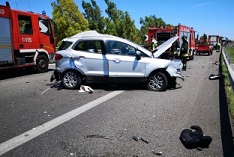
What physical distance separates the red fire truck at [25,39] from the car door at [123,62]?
539 cm

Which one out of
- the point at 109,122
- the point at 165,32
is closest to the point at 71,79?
the point at 109,122

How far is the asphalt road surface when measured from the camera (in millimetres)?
4227

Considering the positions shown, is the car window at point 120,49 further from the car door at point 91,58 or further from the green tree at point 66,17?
the green tree at point 66,17

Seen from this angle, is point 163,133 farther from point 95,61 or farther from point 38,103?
point 95,61

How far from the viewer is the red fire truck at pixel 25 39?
11.8 metres

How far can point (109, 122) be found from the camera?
5.57 meters

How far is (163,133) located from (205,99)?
3.21 m

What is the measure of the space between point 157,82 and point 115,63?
1.49 meters

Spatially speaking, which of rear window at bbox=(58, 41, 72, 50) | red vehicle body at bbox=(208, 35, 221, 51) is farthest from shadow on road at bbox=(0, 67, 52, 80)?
red vehicle body at bbox=(208, 35, 221, 51)

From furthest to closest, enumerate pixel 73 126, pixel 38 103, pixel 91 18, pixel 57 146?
pixel 91 18
pixel 38 103
pixel 73 126
pixel 57 146

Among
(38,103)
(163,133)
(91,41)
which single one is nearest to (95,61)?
(91,41)

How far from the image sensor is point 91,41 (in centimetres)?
892

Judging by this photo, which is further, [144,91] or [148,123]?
[144,91]

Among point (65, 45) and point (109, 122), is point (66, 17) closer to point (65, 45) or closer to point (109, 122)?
point (65, 45)
